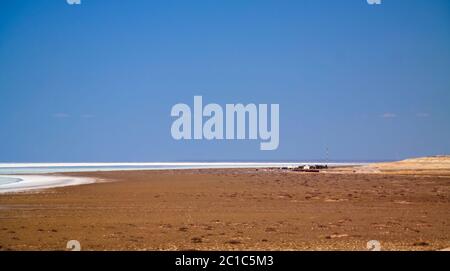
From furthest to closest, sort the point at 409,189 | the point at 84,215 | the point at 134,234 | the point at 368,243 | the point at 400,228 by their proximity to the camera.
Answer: the point at 409,189 < the point at 84,215 < the point at 400,228 < the point at 134,234 < the point at 368,243

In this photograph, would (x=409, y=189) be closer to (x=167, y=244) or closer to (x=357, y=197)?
(x=357, y=197)

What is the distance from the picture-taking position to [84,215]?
22094 millimetres

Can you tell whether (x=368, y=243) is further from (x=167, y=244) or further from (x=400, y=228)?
(x=167, y=244)

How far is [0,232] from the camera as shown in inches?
703
